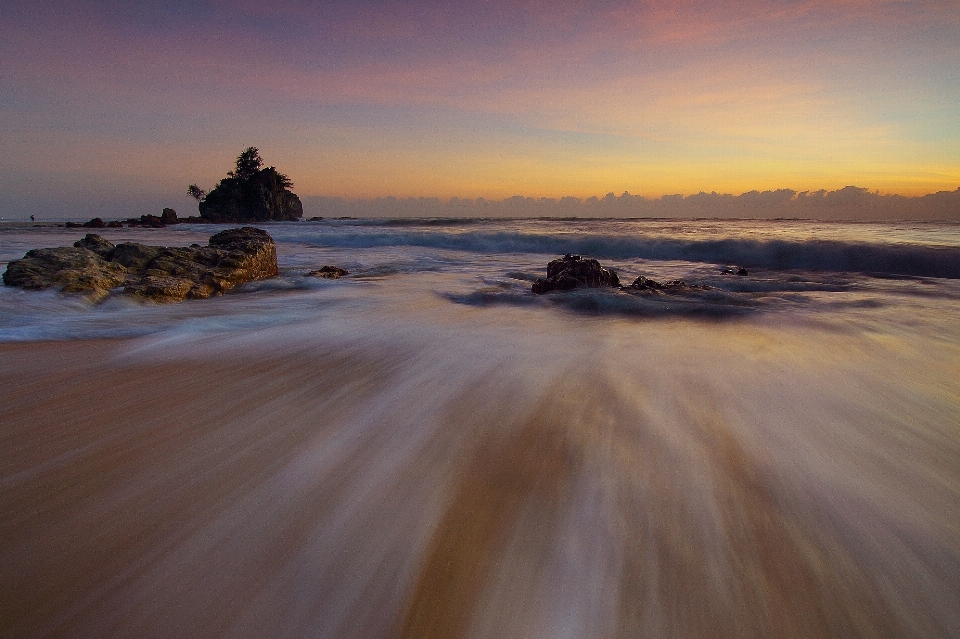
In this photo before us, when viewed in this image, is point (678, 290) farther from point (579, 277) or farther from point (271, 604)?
point (271, 604)

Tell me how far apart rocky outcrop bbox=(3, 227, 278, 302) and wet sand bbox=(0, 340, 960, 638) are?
9.53 ft

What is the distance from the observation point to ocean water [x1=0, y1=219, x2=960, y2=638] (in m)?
1.04

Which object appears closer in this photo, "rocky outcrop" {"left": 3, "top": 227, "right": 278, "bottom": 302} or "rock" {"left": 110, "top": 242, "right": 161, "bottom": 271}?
"rocky outcrop" {"left": 3, "top": 227, "right": 278, "bottom": 302}

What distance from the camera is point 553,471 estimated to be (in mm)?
1589

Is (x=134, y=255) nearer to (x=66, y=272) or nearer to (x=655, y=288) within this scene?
(x=66, y=272)

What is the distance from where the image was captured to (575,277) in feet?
18.3

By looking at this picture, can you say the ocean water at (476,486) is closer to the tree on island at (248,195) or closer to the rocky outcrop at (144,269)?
the rocky outcrop at (144,269)

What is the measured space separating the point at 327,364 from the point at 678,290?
457 centimetres

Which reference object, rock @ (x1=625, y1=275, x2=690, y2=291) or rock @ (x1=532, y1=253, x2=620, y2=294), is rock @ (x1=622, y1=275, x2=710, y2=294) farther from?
rock @ (x1=532, y1=253, x2=620, y2=294)

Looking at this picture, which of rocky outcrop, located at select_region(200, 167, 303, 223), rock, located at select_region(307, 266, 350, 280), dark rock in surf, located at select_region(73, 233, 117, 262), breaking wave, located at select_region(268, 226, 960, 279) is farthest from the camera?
rocky outcrop, located at select_region(200, 167, 303, 223)

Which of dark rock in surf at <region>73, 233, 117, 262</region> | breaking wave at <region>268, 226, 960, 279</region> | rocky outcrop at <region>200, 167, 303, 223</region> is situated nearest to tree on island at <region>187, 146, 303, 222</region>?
rocky outcrop at <region>200, 167, 303, 223</region>

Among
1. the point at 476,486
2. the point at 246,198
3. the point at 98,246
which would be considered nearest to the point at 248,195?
the point at 246,198

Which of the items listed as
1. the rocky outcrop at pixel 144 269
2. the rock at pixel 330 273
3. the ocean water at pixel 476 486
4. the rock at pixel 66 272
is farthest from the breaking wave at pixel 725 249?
the rock at pixel 66 272

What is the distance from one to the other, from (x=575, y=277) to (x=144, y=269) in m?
5.34
